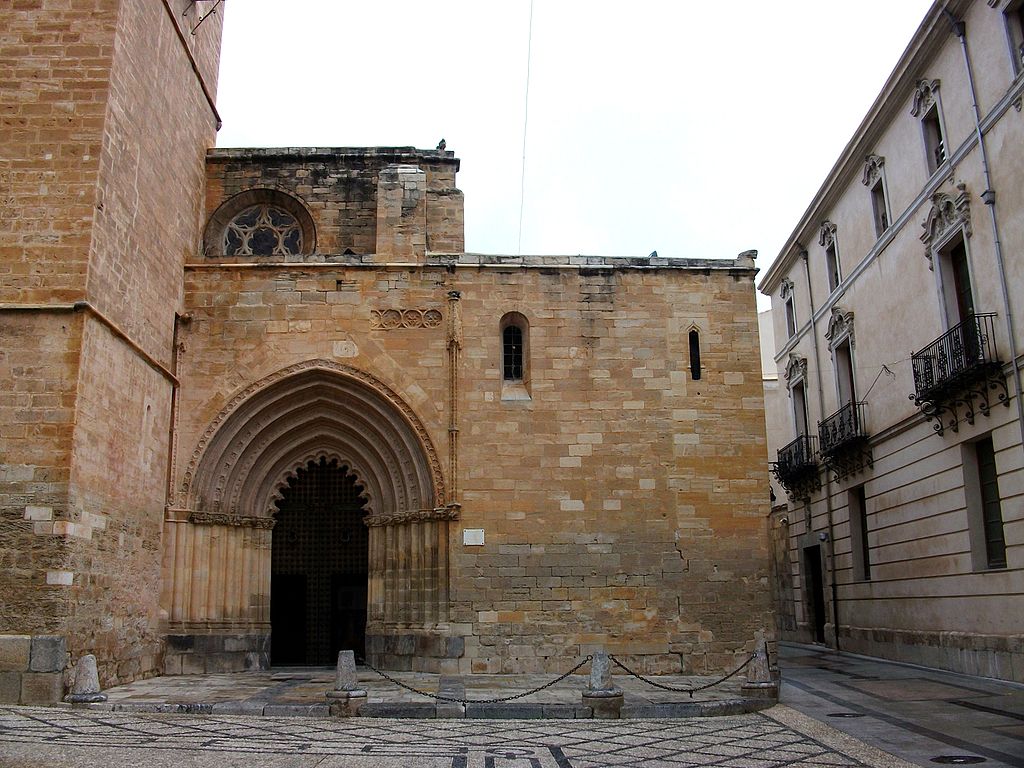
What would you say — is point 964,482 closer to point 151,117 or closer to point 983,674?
point 983,674

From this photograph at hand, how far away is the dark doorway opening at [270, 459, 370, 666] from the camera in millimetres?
15500

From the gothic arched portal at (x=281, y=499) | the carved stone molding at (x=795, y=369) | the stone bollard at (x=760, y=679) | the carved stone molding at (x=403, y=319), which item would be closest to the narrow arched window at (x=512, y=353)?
the carved stone molding at (x=403, y=319)

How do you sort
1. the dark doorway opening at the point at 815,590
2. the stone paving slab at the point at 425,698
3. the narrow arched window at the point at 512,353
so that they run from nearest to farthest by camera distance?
the stone paving slab at the point at 425,698 < the narrow arched window at the point at 512,353 < the dark doorway opening at the point at 815,590

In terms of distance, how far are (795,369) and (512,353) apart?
9901 millimetres

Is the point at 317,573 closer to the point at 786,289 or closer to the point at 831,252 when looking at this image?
the point at 831,252

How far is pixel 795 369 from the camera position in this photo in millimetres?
21359

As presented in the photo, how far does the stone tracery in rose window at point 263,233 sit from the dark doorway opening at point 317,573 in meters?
3.65

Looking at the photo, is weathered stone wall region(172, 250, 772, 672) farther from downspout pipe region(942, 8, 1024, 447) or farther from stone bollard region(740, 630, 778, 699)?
downspout pipe region(942, 8, 1024, 447)

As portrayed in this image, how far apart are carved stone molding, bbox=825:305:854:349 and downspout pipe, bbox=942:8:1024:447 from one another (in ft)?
17.9

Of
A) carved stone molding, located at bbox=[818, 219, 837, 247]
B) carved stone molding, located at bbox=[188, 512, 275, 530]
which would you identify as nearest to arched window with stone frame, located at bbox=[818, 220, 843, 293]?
carved stone molding, located at bbox=[818, 219, 837, 247]

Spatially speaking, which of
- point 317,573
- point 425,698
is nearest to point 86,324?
point 425,698

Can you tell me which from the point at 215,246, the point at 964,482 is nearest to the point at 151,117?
the point at 215,246

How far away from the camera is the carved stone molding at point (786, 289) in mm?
21906

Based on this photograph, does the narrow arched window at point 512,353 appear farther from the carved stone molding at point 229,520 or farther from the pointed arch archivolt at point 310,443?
the carved stone molding at point 229,520
